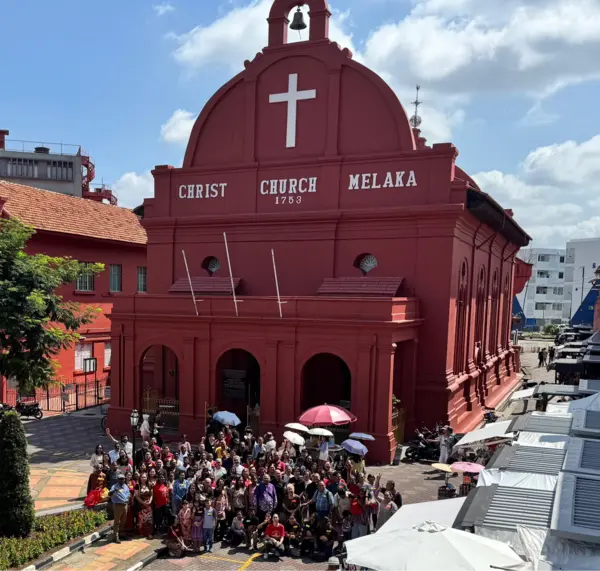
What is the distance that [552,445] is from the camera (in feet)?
31.0

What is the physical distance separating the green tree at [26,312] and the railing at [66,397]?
30.6ft

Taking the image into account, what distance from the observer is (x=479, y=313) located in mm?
27250

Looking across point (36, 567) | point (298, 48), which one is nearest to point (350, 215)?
point (298, 48)

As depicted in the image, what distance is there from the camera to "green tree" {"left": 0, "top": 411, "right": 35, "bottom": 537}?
11.5 m

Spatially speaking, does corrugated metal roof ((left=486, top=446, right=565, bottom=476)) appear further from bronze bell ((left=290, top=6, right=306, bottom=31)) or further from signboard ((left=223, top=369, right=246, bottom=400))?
bronze bell ((left=290, top=6, right=306, bottom=31))

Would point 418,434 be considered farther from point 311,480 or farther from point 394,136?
point 394,136

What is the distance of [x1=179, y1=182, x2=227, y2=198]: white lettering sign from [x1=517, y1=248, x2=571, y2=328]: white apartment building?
8530 centimetres

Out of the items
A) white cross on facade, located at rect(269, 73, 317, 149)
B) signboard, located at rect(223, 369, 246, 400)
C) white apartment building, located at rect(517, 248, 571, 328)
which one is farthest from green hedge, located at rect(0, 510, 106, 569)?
white apartment building, located at rect(517, 248, 571, 328)

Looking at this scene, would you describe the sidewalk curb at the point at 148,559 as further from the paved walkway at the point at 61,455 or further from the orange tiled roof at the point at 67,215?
the orange tiled roof at the point at 67,215

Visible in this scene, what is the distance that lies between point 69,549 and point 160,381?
12926 mm

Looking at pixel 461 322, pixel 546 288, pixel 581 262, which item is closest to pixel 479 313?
pixel 461 322

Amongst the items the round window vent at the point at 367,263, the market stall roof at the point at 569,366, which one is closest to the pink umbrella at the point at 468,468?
the market stall roof at the point at 569,366

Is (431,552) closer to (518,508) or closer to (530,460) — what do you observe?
(518,508)

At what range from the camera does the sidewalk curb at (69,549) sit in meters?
10.6
